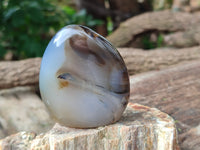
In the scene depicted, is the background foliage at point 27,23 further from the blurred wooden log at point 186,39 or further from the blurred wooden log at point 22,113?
the blurred wooden log at point 186,39

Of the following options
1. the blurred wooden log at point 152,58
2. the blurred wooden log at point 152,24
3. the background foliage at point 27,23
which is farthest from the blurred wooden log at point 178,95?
the background foliage at point 27,23

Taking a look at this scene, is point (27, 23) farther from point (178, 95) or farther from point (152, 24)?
point (178, 95)

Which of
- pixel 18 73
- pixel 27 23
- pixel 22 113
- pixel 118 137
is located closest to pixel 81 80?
pixel 118 137

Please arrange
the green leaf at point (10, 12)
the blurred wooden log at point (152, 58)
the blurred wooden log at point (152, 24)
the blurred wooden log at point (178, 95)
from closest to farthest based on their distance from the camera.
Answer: the blurred wooden log at point (178, 95) < the blurred wooden log at point (152, 58) < the green leaf at point (10, 12) < the blurred wooden log at point (152, 24)

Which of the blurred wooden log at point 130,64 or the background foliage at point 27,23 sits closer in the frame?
the blurred wooden log at point 130,64

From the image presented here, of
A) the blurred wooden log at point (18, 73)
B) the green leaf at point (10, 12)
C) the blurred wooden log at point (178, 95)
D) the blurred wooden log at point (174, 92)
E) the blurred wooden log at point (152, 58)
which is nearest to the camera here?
the blurred wooden log at point (178, 95)

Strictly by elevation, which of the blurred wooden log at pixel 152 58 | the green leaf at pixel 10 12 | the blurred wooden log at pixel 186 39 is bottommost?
the blurred wooden log at pixel 186 39

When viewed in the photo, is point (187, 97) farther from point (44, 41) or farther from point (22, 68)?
point (44, 41)
